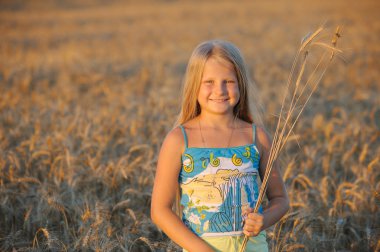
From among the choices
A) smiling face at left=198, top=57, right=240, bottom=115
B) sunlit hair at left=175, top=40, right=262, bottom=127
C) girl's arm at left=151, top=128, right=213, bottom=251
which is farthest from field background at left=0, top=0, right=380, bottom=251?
girl's arm at left=151, top=128, right=213, bottom=251

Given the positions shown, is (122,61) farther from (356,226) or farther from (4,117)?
(356,226)

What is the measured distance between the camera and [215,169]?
1.99 m

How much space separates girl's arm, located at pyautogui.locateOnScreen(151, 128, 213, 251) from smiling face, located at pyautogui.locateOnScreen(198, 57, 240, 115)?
0.72 ft

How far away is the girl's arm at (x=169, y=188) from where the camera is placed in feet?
6.43

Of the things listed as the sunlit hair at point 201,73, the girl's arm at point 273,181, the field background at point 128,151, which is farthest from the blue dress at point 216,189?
the field background at point 128,151

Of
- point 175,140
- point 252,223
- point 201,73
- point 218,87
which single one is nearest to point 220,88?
point 218,87

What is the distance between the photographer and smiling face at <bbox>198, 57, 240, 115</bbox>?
2078 mm

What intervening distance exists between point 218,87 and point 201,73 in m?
0.11

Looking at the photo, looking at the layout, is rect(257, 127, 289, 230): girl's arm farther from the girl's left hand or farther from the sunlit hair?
the girl's left hand

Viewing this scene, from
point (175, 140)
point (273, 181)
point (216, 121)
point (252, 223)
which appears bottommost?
point (252, 223)

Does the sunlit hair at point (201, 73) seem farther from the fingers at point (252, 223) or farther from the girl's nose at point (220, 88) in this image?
the fingers at point (252, 223)

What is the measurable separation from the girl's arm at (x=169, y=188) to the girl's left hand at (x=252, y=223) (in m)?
0.25

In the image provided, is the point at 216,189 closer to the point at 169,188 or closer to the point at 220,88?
the point at 169,188

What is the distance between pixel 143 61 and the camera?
10461mm
